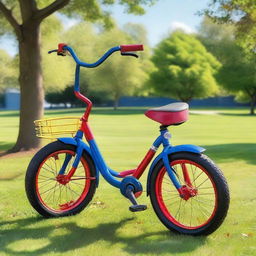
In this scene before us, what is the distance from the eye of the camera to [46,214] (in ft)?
15.8

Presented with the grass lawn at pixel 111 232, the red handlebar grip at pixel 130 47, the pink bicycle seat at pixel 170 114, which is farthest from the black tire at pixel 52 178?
the red handlebar grip at pixel 130 47

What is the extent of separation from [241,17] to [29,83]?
21.7 ft

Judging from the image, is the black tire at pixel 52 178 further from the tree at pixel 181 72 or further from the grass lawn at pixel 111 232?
the tree at pixel 181 72

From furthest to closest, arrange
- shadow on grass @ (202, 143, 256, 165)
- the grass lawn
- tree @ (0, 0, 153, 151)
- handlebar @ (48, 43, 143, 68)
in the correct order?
tree @ (0, 0, 153, 151) → shadow on grass @ (202, 143, 256, 165) → handlebar @ (48, 43, 143, 68) → the grass lawn

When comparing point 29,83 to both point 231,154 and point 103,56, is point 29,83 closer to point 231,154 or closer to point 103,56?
point 231,154

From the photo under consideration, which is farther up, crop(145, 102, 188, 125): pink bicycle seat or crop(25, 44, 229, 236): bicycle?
crop(145, 102, 188, 125): pink bicycle seat

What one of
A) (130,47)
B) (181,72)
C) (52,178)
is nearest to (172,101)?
(181,72)

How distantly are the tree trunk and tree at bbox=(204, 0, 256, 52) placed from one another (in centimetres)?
502

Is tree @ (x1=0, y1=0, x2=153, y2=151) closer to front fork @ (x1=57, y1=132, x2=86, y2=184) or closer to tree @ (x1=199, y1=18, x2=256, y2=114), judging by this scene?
front fork @ (x1=57, y1=132, x2=86, y2=184)

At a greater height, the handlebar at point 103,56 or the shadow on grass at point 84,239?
the handlebar at point 103,56

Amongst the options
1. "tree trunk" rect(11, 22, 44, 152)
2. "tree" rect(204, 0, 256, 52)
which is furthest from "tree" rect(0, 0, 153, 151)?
"tree" rect(204, 0, 256, 52)

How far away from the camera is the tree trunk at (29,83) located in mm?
11164

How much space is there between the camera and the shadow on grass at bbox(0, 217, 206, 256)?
3.82m

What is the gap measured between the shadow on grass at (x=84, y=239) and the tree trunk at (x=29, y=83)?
6.82 meters
